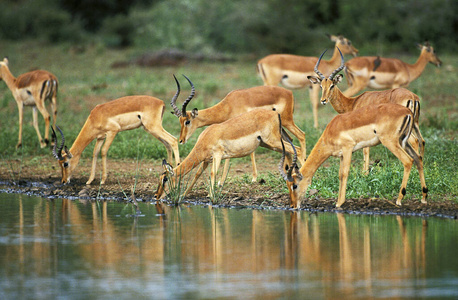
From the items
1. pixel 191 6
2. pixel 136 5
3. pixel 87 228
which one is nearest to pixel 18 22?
pixel 136 5

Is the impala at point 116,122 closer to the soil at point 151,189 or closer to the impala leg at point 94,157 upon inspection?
the impala leg at point 94,157

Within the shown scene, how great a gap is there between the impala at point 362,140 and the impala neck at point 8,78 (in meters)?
7.64

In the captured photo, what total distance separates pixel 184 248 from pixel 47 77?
25.9ft

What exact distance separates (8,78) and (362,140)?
8.43 metres

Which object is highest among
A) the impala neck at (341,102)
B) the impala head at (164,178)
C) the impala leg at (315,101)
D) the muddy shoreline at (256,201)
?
the impala leg at (315,101)

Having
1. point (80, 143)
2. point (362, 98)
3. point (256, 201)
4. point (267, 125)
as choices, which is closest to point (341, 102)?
point (362, 98)

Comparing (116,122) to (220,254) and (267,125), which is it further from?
(220,254)

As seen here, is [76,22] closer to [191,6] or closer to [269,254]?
[191,6]

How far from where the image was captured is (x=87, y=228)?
26.0ft

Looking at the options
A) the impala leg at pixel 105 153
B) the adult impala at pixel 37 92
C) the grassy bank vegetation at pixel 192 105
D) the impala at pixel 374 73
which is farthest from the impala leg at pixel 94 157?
the impala at pixel 374 73

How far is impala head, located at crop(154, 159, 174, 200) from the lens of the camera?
30.2 feet

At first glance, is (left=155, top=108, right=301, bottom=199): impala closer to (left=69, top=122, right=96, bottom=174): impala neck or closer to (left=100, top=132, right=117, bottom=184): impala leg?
(left=100, top=132, right=117, bottom=184): impala leg

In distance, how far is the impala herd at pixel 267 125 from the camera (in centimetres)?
870

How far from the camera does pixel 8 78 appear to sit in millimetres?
14609
